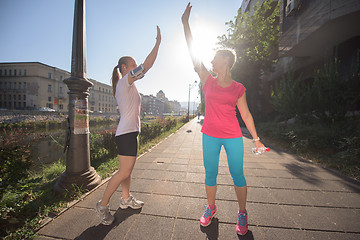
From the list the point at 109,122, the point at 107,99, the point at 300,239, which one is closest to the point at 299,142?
the point at 300,239

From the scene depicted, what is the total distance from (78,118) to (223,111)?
8.20 ft

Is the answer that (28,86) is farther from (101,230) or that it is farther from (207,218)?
(207,218)

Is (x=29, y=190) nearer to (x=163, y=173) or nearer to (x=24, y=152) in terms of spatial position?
(x=24, y=152)

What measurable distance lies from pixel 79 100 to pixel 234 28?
67.8ft

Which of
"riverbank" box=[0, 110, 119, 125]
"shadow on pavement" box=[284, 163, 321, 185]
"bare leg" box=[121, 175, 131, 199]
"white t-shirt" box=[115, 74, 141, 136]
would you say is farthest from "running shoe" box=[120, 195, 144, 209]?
"riverbank" box=[0, 110, 119, 125]

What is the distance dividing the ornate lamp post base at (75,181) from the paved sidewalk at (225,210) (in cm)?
19

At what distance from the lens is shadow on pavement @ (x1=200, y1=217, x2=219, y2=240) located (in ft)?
5.67

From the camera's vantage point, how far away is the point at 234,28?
1825cm

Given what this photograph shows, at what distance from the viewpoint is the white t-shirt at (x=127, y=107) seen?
1.87 m

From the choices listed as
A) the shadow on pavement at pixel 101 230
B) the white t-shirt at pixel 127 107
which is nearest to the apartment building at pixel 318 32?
the white t-shirt at pixel 127 107

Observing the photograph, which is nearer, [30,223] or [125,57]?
[30,223]

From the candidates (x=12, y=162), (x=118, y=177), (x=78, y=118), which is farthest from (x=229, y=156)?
(x=12, y=162)

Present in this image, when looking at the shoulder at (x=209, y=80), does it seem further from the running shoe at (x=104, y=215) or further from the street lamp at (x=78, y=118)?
the street lamp at (x=78, y=118)

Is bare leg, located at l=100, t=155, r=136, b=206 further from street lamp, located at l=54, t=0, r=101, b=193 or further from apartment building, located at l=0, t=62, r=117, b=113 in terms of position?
apartment building, located at l=0, t=62, r=117, b=113
